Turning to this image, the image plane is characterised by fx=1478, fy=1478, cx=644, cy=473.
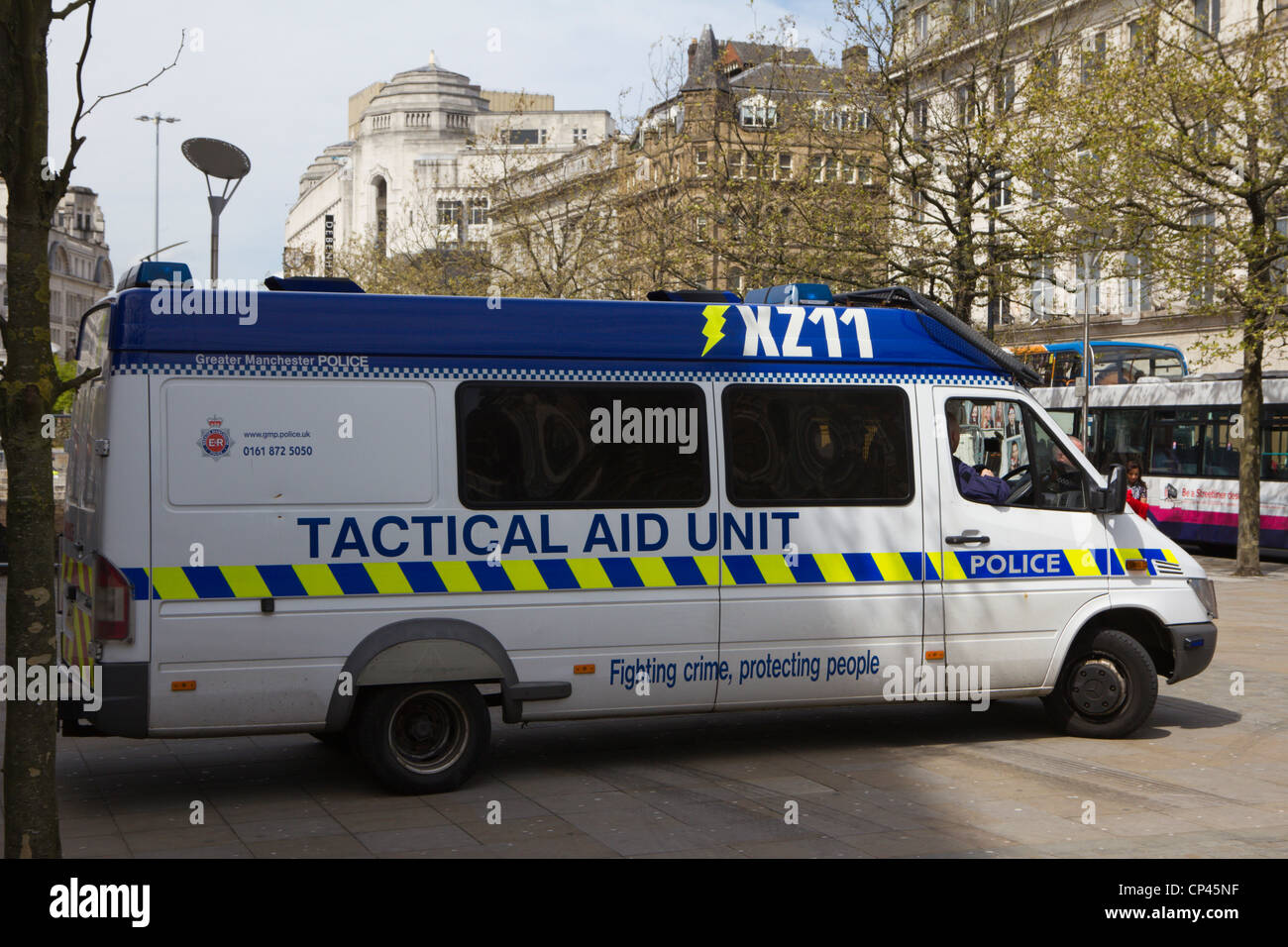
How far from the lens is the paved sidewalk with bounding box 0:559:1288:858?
21.6ft

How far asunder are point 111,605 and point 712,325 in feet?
11.3

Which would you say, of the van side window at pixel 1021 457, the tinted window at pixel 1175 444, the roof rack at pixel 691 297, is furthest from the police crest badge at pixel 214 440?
the tinted window at pixel 1175 444

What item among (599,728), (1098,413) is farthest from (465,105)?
(599,728)

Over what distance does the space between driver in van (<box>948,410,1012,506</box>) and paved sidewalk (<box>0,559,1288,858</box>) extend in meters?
1.49

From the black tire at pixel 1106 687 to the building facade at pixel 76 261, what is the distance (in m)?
142

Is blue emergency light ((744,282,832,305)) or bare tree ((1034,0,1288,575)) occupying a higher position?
bare tree ((1034,0,1288,575))

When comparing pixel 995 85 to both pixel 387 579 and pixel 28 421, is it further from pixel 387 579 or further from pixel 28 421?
pixel 28 421

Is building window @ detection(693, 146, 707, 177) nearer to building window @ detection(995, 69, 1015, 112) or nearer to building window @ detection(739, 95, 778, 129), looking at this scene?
building window @ detection(739, 95, 778, 129)

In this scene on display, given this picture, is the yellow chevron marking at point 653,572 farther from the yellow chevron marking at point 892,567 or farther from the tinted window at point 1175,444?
the tinted window at point 1175,444

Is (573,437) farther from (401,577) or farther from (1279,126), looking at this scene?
(1279,126)

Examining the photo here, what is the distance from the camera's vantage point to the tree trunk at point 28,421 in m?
4.85

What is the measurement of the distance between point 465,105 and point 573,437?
12447 cm

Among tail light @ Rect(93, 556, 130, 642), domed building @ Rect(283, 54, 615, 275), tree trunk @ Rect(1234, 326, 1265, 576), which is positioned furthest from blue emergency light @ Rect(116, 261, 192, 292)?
domed building @ Rect(283, 54, 615, 275)

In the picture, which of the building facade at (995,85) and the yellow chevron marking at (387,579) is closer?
the yellow chevron marking at (387,579)
